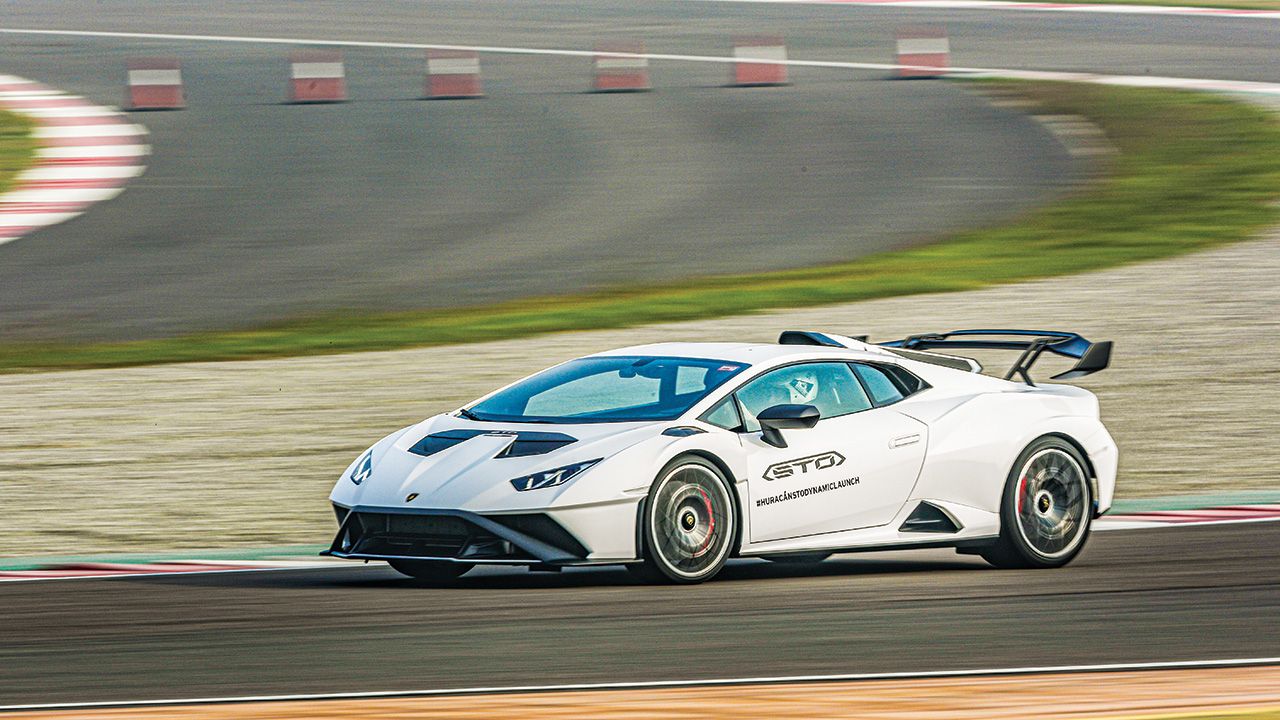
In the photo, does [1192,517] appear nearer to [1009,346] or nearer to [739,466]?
[1009,346]

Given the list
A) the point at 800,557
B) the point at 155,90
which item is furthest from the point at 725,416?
the point at 155,90

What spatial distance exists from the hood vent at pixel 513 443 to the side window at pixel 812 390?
37.7 inches

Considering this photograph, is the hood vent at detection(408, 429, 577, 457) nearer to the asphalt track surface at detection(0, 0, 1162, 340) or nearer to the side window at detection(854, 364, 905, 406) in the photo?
the side window at detection(854, 364, 905, 406)

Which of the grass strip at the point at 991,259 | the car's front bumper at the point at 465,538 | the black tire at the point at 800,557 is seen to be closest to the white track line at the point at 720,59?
the grass strip at the point at 991,259

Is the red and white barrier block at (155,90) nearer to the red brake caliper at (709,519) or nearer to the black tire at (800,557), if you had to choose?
the black tire at (800,557)

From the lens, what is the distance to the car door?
9023mm

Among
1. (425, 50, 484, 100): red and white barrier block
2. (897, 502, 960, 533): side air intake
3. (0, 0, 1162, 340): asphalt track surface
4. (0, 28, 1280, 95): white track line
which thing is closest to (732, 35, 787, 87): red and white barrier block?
(0, 28, 1280, 95): white track line

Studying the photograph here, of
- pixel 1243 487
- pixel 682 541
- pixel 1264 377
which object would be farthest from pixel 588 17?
pixel 682 541

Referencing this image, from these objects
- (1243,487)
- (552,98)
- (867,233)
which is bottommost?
(1243,487)

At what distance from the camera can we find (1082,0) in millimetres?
36719

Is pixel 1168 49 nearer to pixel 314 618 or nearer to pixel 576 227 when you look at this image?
pixel 576 227

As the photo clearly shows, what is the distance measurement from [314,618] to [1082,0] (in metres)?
31.1

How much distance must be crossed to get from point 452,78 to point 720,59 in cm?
477

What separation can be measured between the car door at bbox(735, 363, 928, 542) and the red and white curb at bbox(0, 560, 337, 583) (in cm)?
229
